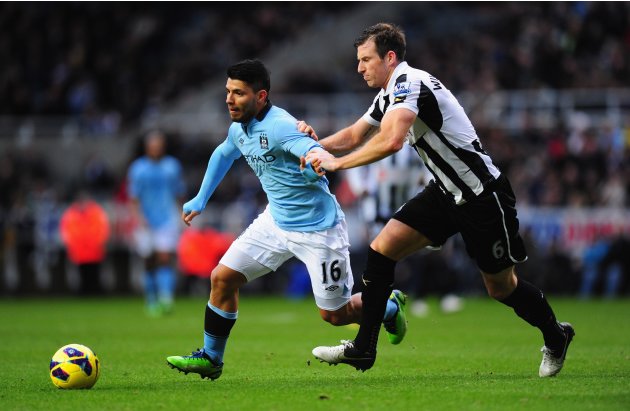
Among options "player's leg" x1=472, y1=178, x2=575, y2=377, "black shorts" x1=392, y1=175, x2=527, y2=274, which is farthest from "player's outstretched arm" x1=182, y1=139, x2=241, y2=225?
"player's leg" x1=472, y1=178, x2=575, y2=377

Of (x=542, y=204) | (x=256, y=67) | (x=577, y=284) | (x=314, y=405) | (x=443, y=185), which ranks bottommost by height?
(x=577, y=284)

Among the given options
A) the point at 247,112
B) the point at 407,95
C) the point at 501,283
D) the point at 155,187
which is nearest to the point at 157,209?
the point at 155,187

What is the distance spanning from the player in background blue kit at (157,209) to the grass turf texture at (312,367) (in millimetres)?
821

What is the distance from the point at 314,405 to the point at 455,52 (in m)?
20.9

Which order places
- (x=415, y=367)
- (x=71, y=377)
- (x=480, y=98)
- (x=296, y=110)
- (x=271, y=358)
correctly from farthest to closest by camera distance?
1. (x=296, y=110)
2. (x=480, y=98)
3. (x=271, y=358)
4. (x=415, y=367)
5. (x=71, y=377)

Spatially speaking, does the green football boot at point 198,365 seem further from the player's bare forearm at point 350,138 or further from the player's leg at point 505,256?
the player's leg at point 505,256

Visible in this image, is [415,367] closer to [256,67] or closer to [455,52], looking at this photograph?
[256,67]

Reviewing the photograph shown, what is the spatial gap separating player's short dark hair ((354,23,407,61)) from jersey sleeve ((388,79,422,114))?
0.33 meters

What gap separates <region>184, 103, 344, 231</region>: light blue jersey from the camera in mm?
7645

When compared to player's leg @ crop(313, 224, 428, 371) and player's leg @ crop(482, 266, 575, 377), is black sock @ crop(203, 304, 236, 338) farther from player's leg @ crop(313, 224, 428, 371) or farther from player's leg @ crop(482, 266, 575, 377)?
player's leg @ crop(482, 266, 575, 377)

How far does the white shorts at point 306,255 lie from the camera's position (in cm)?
777

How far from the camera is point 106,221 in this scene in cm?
2245

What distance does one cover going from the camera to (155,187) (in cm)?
1658

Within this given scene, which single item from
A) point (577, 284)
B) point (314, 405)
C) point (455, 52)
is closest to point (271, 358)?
point (314, 405)
